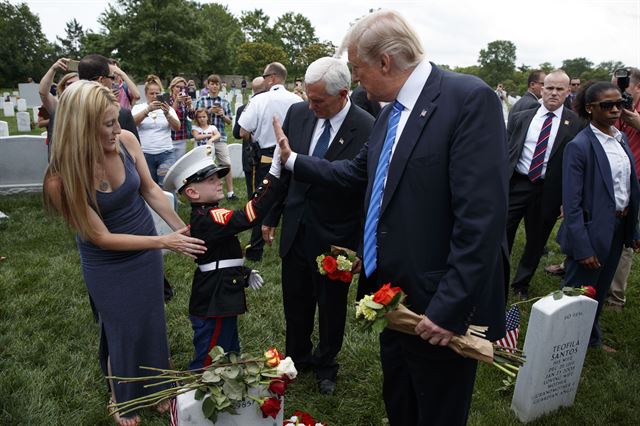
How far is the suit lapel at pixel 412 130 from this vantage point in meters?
1.97

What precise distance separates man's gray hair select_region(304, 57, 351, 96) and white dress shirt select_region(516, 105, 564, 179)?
3.13m

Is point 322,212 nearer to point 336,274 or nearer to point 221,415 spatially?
point 336,274

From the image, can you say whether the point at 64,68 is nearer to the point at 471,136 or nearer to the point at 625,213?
the point at 471,136

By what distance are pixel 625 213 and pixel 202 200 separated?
3.32m

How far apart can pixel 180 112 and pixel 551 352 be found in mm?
7472

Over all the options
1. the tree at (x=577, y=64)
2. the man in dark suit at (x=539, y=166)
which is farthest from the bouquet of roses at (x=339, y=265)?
the tree at (x=577, y=64)

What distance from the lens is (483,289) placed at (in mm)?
1968

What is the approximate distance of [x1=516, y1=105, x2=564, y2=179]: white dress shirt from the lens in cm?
533

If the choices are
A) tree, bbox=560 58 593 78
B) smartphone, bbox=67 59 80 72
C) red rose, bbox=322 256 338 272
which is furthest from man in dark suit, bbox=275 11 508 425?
tree, bbox=560 58 593 78

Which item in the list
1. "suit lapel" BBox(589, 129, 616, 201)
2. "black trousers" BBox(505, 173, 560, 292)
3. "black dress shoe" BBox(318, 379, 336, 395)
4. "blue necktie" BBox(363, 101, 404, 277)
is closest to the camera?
"blue necktie" BBox(363, 101, 404, 277)

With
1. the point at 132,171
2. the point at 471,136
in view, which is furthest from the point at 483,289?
the point at 132,171

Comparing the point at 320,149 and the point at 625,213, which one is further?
the point at 625,213

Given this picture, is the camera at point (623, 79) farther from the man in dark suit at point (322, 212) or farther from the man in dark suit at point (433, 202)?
the man in dark suit at point (433, 202)

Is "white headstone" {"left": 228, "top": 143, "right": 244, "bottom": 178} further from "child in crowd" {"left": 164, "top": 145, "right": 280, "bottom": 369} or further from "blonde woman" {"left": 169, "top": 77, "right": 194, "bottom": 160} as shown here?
"child in crowd" {"left": 164, "top": 145, "right": 280, "bottom": 369}
